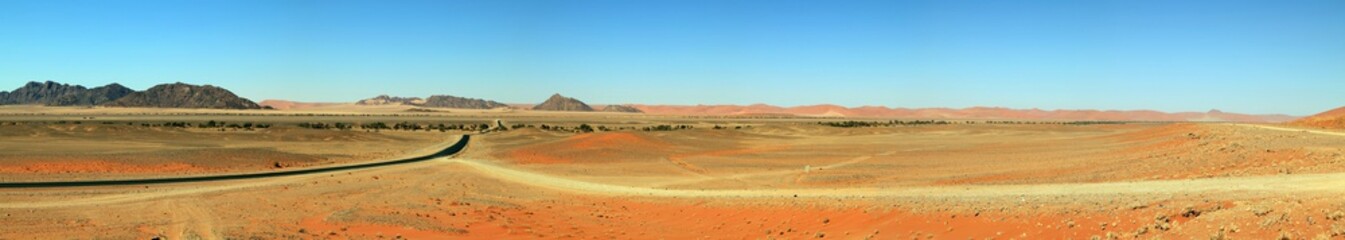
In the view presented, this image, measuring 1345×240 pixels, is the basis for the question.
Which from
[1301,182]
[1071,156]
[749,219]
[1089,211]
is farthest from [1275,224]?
[1071,156]

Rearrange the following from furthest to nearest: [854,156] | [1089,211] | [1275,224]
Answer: [854,156]
[1089,211]
[1275,224]

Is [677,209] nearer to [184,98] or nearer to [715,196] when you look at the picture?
[715,196]

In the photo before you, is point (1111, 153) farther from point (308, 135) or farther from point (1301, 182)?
point (308, 135)

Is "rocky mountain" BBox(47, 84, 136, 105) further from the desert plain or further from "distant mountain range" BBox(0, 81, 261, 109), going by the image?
the desert plain

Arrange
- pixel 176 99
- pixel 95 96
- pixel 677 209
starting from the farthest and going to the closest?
pixel 95 96
pixel 176 99
pixel 677 209

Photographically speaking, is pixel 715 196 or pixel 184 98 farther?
pixel 184 98

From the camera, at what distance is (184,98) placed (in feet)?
558

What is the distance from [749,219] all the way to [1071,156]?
61.3 feet

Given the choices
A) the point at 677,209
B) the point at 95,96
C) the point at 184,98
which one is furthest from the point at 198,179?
the point at 95,96

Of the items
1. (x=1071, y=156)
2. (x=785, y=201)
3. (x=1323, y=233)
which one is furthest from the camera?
(x=1071, y=156)

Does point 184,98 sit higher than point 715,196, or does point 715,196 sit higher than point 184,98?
point 184,98

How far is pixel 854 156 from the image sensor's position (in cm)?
3809

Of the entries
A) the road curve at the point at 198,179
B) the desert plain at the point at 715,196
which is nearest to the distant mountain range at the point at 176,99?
the desert plain at the point at 715,196

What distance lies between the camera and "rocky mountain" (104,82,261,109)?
16688 centimetres
